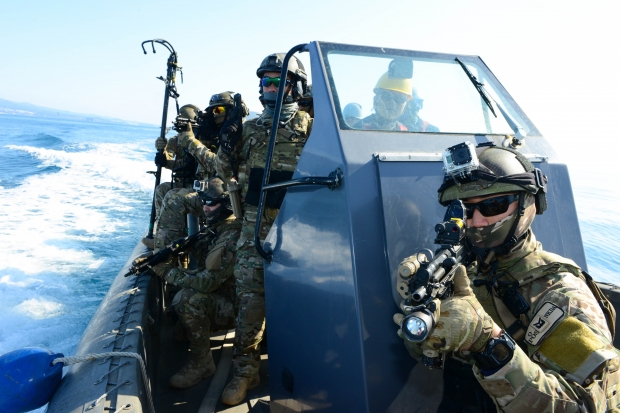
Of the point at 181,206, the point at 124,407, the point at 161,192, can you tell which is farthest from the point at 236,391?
the point at 161,192

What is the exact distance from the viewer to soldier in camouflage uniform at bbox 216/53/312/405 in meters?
2.73

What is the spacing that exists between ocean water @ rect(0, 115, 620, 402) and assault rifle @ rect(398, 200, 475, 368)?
4545 mm

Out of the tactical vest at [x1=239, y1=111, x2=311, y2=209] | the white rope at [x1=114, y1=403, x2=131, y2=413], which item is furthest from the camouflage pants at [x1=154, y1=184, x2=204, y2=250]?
the white rope at [x1=114, y1=403, x2=131, y2=413]

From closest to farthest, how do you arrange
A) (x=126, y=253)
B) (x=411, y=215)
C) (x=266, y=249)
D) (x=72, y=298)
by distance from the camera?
(x=411, y=215) < (x=266, y=249) < (x=72, y=298) < (x=126, y=253)

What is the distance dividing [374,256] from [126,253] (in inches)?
292

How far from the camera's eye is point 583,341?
124 centimetres

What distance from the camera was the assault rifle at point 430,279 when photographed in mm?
1169

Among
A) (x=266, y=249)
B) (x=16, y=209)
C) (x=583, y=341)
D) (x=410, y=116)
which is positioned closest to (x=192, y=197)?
(x=266, y=249)

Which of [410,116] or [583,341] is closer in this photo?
[583,341]

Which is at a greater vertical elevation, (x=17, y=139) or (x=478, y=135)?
(x=478, y=135)

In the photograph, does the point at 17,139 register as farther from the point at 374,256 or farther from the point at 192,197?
the point at 374,256

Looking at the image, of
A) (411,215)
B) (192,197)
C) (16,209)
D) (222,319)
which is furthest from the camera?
(16,209)

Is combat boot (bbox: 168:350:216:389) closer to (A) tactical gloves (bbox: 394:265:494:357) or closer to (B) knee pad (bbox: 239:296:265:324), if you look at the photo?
(B) knee pad (bbox: 239:296:265:324)

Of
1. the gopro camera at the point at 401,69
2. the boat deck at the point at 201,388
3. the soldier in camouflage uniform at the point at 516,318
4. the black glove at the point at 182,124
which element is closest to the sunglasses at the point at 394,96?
the gopro camera at the point at 401,69
